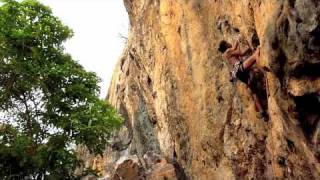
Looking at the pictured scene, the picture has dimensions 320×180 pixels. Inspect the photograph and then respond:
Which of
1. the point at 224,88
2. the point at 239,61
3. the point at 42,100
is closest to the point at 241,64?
the point at 239,61

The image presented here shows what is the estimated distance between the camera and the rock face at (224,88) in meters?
9.56

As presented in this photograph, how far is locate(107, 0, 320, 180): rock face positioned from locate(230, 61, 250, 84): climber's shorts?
0.39 meters

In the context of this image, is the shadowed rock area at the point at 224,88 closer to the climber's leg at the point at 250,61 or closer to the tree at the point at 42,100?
the climber's leg at the point at 250,61

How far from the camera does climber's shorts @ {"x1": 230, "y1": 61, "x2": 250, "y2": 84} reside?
12.2 m

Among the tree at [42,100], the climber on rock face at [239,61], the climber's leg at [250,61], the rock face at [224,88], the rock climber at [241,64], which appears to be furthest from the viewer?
the tree at [42,100]

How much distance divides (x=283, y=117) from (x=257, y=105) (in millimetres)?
2247

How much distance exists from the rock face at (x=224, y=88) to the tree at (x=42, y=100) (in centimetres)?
310

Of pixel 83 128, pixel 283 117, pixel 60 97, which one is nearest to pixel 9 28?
pixel 60 97

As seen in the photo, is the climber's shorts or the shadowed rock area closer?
the shadowed rock area

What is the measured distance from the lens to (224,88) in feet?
48.7

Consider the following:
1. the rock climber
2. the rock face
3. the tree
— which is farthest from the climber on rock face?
the tree

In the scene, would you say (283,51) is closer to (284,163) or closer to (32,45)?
(284,163)

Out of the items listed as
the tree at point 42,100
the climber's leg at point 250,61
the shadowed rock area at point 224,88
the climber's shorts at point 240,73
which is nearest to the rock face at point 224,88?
the shadowed rock area at point 224,88

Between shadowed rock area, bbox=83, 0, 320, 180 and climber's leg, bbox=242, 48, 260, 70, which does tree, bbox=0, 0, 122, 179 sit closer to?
shadowed rock area, bbox=83, 0, 320, 180
